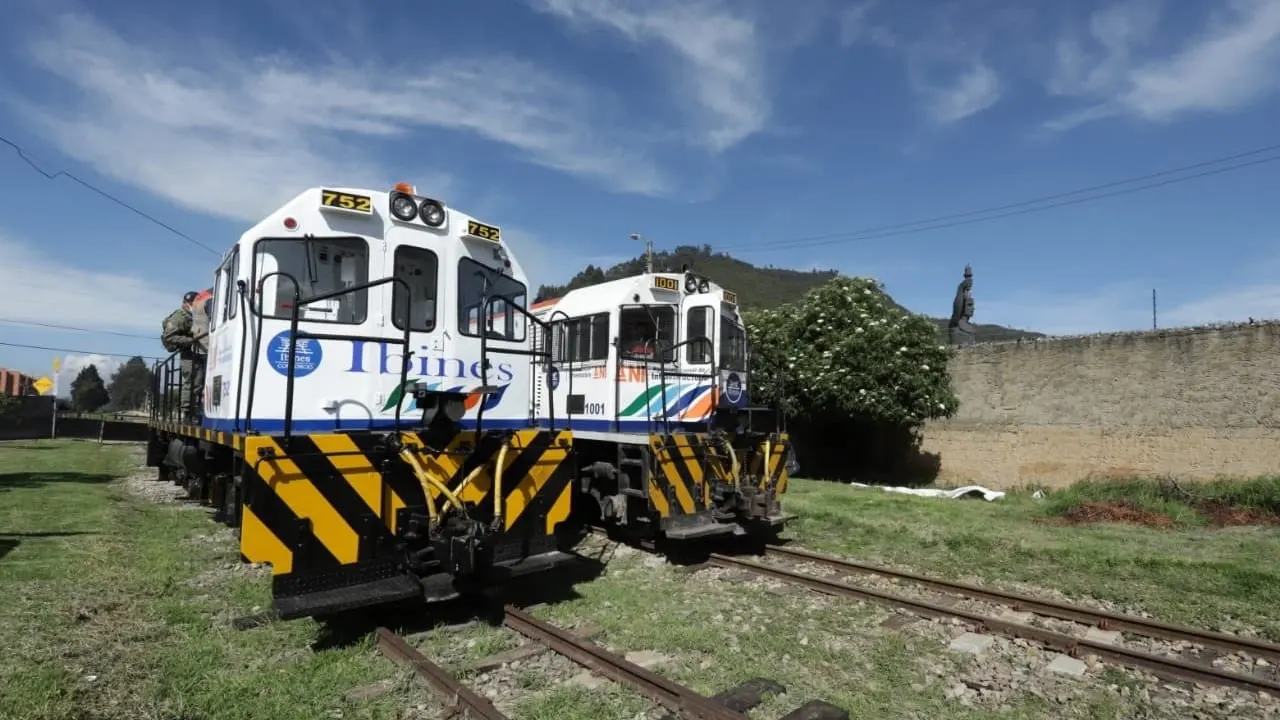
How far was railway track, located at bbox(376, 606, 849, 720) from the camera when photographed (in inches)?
157

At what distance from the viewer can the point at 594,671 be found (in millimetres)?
4777

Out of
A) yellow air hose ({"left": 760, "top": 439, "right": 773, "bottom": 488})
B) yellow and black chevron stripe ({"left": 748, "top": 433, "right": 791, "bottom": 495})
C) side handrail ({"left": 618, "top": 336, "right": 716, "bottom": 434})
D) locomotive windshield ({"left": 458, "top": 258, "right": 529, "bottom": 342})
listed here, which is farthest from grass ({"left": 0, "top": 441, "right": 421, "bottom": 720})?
yellow and black chevron stripe ({"left": 748, "top": 433, "right": 791, "bottom": 495})

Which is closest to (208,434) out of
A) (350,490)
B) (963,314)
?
(350,490)

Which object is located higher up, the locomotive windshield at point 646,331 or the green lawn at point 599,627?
the locomotive windshield at point 646,331

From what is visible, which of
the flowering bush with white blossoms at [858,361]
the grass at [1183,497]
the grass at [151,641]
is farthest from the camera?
the flowering bush with white blossoms at [858,361]

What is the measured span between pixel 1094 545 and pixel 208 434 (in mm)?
10058

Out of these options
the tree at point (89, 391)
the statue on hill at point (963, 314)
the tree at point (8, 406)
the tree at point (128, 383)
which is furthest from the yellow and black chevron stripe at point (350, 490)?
the tree at point (128, 383)

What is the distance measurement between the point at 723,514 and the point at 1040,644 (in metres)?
3.89

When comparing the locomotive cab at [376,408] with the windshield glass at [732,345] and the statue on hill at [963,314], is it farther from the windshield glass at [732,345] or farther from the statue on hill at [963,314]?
the statue on hill at [963,314]

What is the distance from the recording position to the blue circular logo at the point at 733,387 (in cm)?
987

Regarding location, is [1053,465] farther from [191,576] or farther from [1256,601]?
[191,576]

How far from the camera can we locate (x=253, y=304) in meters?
5.59

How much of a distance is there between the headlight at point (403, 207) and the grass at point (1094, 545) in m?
6.24

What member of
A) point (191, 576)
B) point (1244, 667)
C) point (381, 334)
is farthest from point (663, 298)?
point (1244, 667)
